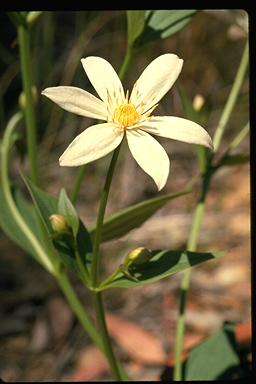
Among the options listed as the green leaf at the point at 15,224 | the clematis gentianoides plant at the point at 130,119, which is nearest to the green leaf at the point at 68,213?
the clematis gentianoides plant at the point at 130,119

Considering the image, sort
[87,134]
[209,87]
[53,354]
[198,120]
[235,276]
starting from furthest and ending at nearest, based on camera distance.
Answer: [209,87]
[235,276]
[53,354]
[198,120]
[87,134]

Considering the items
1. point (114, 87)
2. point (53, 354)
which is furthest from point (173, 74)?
point (53, 354)

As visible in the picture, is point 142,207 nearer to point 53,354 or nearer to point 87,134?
point 87,134

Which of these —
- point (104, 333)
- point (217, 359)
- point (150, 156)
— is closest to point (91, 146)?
point (150, 156)

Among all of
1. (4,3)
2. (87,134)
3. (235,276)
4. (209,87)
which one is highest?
(4,3)

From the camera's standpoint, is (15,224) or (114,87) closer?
(114,87)

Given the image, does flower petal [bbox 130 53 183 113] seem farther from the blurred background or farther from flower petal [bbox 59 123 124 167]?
the blurred background
